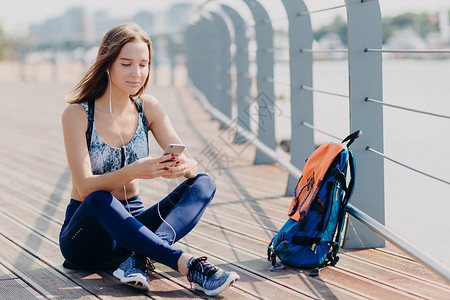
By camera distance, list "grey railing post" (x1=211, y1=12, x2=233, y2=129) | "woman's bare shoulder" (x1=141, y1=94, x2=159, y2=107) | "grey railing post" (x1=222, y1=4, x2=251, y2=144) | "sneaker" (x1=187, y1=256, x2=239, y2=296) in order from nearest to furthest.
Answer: "sneaker" (x1=187, y1=256, x2=239, y2=296), "woman's bare shoulder" (x1=141, y1=94, x2=159, y2=107), "grey railing post" (x1=222, y1=4, x2=251, y2=144), "grey railing post" (x1=211, y1=12, x2=233, y2=129)

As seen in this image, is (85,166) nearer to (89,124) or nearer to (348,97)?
(89,124)

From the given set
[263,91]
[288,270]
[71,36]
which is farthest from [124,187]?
[71,36]

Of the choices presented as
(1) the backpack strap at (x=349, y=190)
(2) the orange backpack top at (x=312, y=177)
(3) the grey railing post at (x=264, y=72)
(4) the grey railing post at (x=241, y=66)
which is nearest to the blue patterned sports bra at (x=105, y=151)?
(2) the orange backpack top at (x=312, y=177)

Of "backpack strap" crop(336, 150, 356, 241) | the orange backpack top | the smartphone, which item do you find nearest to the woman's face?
the smartphone

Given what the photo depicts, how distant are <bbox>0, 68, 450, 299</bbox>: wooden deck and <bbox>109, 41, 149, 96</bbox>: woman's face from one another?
0.78 metres

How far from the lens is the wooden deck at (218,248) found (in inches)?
89.0

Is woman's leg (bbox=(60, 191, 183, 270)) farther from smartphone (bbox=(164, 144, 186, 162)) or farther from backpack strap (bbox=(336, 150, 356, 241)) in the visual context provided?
backpack strap (bbox=(336, 150, 356, 241))

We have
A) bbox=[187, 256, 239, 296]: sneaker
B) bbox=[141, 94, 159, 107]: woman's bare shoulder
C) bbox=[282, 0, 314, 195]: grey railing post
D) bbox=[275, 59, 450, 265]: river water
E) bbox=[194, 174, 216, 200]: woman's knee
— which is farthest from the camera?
bbox=[275, 59, 450, 265]: river water

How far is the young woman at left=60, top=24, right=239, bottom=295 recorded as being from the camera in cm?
225

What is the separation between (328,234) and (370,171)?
1.32 ft

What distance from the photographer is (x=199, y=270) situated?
7.30ft

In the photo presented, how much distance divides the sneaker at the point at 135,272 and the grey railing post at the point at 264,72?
7.93 ft

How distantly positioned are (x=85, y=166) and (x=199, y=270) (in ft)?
2.00

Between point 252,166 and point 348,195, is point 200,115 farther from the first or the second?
point 348,195
